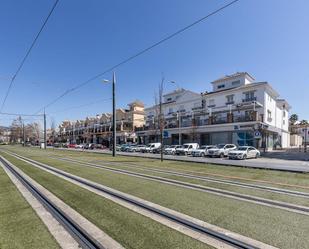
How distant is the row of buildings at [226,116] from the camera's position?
37359 mm

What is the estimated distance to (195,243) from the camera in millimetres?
3918

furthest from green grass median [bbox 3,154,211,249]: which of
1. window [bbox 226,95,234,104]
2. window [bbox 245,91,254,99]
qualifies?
window [bbox 226,95,234,104]

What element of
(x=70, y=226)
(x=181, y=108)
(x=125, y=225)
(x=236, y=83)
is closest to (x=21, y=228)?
(x=70, y=226)

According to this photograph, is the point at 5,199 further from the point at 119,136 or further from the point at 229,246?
the point at 119,136

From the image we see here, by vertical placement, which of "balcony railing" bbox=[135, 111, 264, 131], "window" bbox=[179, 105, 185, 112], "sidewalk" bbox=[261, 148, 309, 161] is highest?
"window" bbox=[179, 105, 185, 112]

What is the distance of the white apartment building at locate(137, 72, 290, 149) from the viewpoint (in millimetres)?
37312

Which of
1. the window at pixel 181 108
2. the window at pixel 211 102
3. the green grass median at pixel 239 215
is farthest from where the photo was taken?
the window at pixel 181 108

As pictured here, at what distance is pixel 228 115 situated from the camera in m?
39.2

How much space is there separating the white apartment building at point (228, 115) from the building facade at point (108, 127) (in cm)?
1164

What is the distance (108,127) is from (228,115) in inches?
Result: 1794

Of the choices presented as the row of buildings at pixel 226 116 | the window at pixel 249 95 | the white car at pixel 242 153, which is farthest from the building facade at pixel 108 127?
the white car at pixel 242 153

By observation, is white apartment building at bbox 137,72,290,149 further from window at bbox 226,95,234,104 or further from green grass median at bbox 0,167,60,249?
green grass median at bbox 0,167,60,249

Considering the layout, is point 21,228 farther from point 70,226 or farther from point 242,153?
point 242,153

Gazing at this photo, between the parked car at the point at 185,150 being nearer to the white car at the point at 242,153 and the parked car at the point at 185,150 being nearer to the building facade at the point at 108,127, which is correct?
the white car at the point at 242,153
